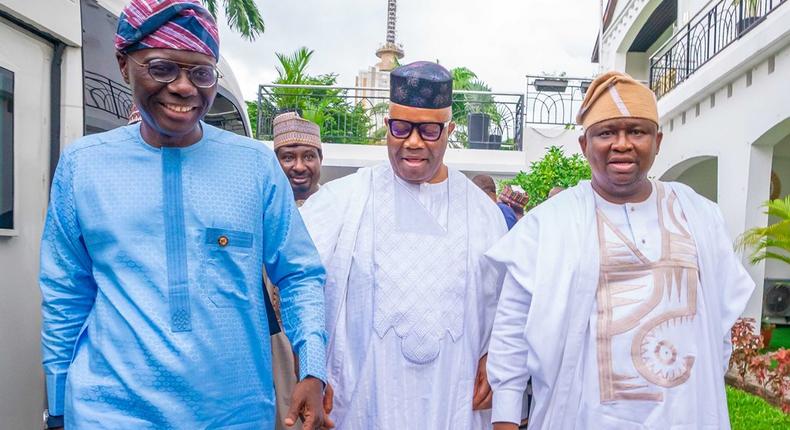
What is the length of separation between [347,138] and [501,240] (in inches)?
482

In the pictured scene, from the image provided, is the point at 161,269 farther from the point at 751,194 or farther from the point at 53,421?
the point at 751,194

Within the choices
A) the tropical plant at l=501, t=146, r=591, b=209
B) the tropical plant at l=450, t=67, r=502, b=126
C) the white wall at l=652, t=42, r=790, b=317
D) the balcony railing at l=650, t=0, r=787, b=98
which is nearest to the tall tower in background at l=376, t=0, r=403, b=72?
the tropical plant at l=450, t=67, r=502, b=126

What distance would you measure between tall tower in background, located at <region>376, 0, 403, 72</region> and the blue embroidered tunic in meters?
59.4

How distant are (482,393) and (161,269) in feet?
4.29

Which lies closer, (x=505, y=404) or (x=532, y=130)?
(x=505, y=404)

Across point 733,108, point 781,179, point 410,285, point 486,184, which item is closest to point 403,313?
point 410,285

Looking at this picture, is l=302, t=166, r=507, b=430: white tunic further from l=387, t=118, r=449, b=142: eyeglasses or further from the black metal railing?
the black metal railing

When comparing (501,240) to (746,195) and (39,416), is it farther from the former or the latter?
(746,195)

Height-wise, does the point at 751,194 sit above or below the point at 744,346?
above

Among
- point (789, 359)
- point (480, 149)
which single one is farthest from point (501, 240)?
point (480, 149)

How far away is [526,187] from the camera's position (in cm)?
1052

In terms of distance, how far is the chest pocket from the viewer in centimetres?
187

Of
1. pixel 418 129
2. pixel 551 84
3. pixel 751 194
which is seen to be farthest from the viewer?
pixel 551 84

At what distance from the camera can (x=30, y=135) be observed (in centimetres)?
251
